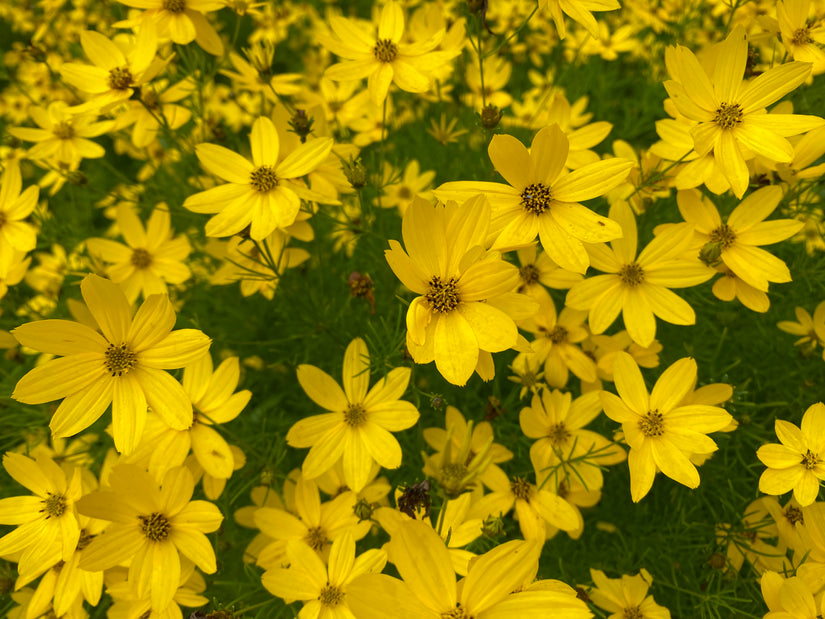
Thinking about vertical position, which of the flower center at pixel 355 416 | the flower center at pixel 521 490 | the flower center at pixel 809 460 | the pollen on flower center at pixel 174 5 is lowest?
the flower center at pixel 521 490

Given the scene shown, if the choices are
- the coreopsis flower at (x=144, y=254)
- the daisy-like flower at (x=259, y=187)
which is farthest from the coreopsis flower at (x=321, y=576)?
Answer: the coreopsis flower at (x=144, y=254)

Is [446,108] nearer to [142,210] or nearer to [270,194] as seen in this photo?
[142,210]

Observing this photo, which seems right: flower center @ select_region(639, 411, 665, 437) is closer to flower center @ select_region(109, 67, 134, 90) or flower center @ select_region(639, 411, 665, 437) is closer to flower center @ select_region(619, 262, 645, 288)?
flower center @ select_region(619, 262, 645, 288)

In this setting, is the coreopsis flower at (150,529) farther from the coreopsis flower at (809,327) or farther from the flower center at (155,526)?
the coreopsis flower at (809,327)

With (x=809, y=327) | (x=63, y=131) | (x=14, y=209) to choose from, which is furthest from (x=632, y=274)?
(x=63, y=131)

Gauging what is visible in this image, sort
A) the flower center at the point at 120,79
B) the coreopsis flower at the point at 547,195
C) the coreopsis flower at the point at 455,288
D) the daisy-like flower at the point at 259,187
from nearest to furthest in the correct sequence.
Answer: the coreopsis flower at the point at 455,288 < the coreopsis flower at the point at 547,195 < the daisy-like flower at the point at 259,187 < the flower center at the point at 120,79

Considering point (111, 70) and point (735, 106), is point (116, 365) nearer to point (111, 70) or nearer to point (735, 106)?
point (111, 70)
